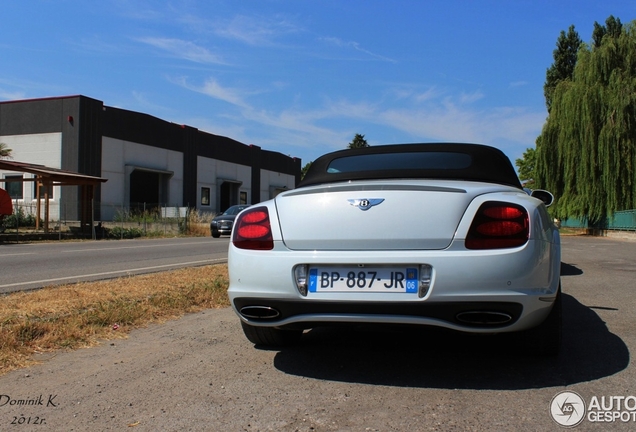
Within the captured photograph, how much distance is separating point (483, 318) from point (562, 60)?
158ft

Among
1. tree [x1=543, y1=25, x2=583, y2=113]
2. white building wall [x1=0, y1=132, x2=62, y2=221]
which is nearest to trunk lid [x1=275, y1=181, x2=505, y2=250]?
white building wall [x1=0, y1=132, x2=62, y2=221]

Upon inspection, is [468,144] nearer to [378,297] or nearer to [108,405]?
[378,297]

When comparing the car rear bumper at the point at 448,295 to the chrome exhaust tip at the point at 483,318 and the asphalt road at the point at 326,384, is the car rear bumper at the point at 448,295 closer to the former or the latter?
the chrome exhaust tip at the point at 483,318

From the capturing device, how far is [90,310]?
507 cm

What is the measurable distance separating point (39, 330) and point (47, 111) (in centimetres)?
3184

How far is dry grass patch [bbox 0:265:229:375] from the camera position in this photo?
4.07m

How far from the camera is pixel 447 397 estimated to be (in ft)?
9.80

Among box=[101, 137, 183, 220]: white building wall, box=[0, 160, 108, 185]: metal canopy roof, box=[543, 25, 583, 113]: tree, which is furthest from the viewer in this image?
box=[543, 25, 583, 113]: tree

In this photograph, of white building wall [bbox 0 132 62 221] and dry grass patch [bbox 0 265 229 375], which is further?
white building wall [bbox 0 132 62 221]

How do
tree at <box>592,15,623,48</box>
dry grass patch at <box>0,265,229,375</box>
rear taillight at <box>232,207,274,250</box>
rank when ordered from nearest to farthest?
1. rear taillight at <box>232,207,274,250</box>
2. dry grass patch at <box>0,265,229,375</box>
3. tree at <box>592,15,623,48</box>

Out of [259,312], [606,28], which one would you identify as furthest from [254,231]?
[606,28]

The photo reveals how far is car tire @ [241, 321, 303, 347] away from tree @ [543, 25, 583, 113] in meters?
46.2

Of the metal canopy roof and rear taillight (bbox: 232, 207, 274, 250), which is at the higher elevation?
the metal canopy roof

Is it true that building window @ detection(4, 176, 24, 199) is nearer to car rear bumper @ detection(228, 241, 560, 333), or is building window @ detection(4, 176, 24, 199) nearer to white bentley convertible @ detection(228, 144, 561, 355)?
white bentley convertible @ detection(228, 144, 561, 355)
